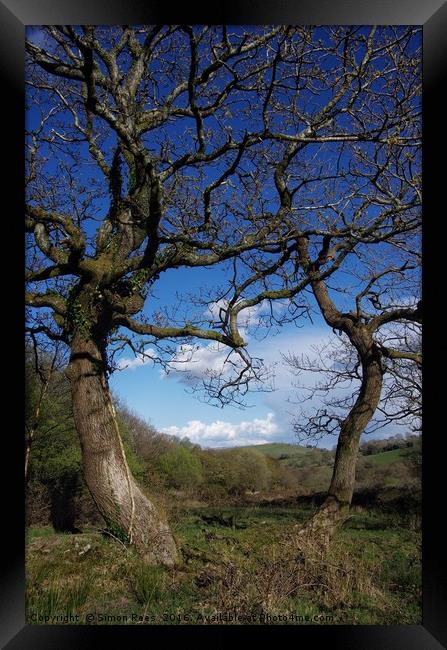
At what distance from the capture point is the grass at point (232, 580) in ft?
10.9

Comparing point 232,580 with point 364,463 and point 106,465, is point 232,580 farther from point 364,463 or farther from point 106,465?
point 364,463

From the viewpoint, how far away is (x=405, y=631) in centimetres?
313

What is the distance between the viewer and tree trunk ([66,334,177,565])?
4.08 m

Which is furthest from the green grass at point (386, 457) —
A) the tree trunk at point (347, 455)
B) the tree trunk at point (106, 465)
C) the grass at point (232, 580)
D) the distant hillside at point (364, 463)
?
the tree trunk at point (106, 465)

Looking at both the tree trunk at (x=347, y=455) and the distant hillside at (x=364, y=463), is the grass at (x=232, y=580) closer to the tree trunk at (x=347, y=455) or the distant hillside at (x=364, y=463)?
the tree trunk at (x=347, y=455)

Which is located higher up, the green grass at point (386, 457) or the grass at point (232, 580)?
the green grass at point (386, 457)

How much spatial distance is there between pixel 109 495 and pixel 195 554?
891mm

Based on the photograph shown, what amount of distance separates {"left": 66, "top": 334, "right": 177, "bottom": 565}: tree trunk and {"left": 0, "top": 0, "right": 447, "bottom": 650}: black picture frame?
0.90 metres

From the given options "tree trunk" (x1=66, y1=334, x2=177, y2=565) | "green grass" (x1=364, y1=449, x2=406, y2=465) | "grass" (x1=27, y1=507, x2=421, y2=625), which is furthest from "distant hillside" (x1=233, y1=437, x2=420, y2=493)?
"tree trunk" (x1=66, y1=334, x2=177, y2=565)
